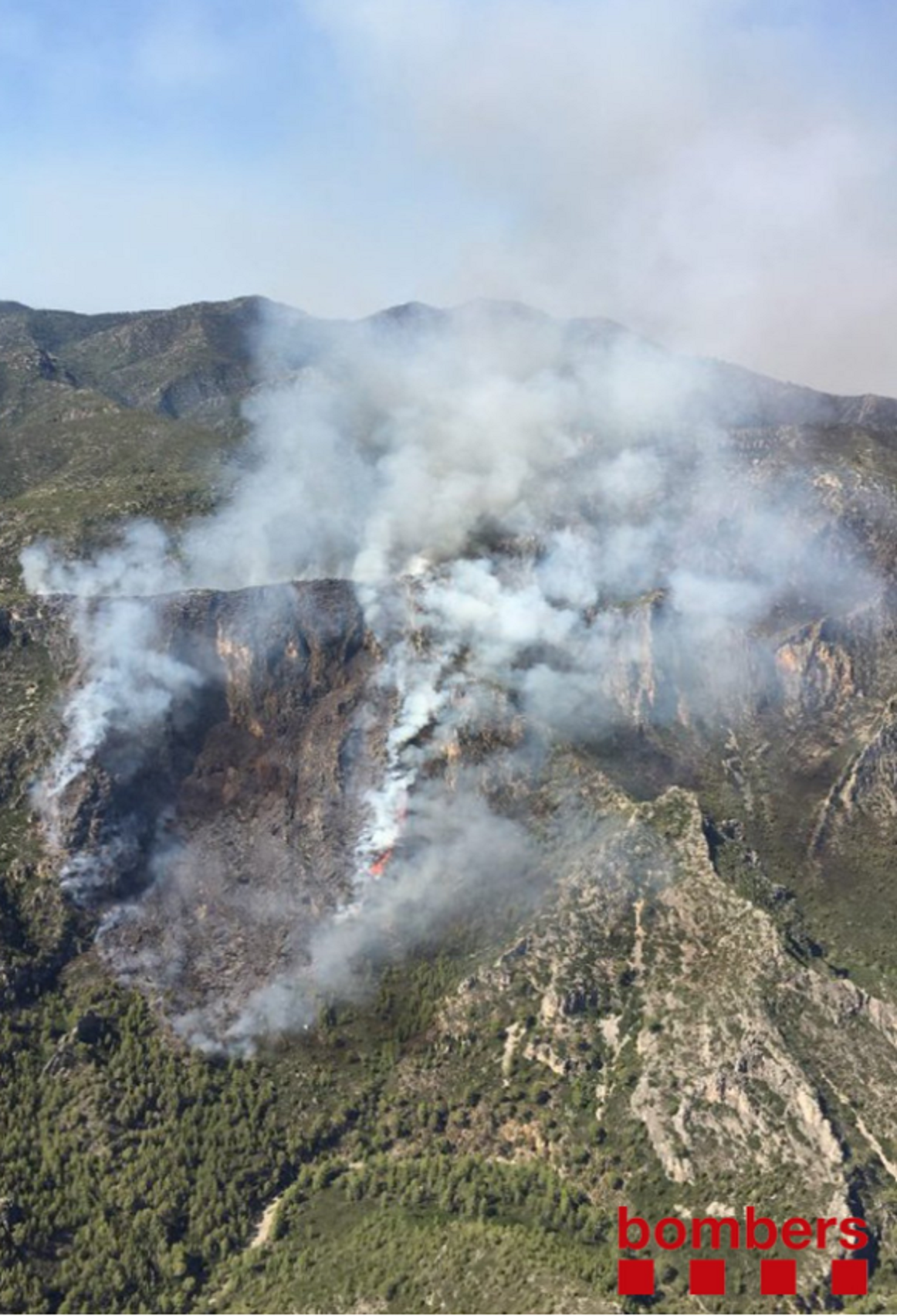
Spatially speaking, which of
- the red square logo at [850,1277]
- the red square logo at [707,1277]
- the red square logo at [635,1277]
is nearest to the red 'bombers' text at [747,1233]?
the red square logo at [850,1277]

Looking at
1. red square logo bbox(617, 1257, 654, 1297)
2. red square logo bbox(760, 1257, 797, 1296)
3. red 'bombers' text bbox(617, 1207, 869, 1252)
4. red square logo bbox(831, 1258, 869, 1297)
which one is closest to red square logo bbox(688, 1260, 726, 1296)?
red 'bombers' text bbox(617, 1207, 869, 1252)

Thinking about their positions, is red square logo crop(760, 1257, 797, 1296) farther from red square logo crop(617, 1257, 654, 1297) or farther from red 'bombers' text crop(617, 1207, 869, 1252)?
red square logo crop(617, 1257, 654, 1297)

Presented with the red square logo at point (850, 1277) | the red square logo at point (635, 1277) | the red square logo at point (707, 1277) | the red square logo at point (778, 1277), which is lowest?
the red square logo at point (635, 1277)

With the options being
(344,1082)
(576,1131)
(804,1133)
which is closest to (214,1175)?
(344,1082)

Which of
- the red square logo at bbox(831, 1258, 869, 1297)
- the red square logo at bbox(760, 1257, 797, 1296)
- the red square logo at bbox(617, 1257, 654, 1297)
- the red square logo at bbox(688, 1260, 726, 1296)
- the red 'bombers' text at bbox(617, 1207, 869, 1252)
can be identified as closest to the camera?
the red square logo at bbox(831, 1258, 869, 1297)

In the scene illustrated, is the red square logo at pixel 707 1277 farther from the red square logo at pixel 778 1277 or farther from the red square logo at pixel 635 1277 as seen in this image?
the red square logo at pixel 635 1277

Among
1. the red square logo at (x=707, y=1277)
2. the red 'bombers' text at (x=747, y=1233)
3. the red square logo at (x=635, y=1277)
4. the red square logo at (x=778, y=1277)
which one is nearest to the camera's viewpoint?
the red square logo at (x=778, y=1277)

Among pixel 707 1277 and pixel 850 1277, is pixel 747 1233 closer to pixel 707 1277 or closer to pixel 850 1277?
pixel 707 1277
